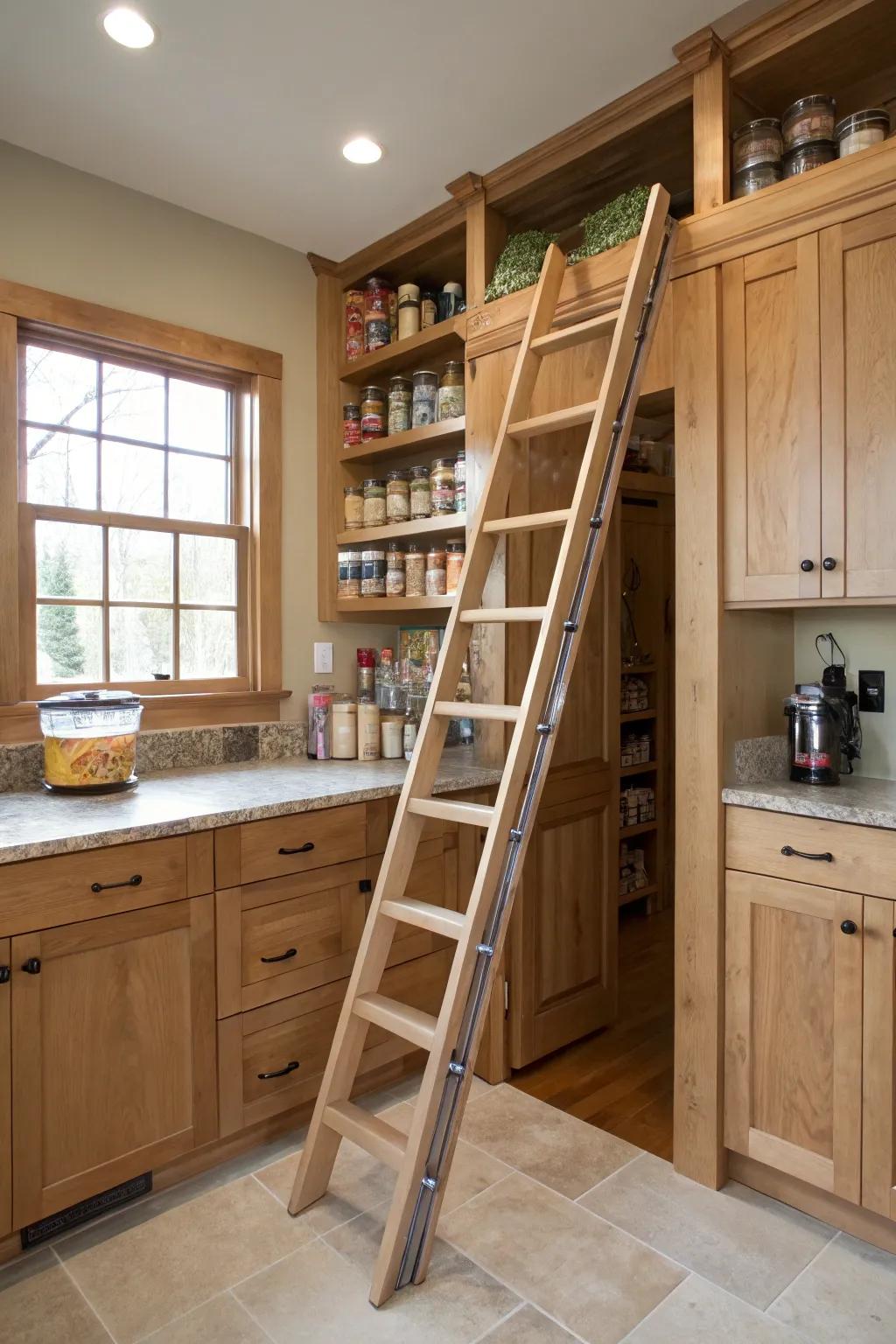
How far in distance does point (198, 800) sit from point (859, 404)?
1.84m

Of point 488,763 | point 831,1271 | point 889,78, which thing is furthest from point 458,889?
point 889,78

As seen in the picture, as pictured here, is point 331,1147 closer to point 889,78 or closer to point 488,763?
point 488,763

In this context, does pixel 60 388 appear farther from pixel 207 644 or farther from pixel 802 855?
pixel 802 855

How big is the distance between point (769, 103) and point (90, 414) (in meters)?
2.11

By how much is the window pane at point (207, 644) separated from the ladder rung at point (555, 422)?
1300 millimetres

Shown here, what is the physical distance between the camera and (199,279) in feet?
9.07

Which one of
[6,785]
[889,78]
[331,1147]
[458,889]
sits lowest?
[331,1147]

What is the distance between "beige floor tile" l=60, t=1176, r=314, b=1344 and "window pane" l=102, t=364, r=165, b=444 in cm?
220

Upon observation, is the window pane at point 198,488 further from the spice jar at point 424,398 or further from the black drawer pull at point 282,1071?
the black drawer pull at point 282,1071

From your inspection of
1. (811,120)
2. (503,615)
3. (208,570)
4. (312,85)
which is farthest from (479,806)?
(312,85)

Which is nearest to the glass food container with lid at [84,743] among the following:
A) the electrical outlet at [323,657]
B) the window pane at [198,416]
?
the electrical outlet at [323,657]

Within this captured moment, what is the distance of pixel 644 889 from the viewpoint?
4.05 meters

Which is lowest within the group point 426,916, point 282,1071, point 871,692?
point 282,1071

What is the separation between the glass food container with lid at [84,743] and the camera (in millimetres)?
2186
